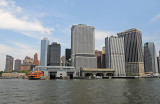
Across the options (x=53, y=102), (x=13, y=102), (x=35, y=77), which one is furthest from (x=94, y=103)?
(x=35, y=77)

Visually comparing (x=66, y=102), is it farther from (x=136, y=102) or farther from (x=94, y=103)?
(x=136, y=102)

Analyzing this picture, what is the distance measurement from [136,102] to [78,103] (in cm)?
1458

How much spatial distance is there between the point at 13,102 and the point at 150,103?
34.4 metres

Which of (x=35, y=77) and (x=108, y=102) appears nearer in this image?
(x=108, y=102)

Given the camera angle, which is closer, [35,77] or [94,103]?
[94,103]

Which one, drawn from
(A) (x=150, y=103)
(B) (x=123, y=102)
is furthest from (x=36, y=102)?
(A) (x=150, y=103)

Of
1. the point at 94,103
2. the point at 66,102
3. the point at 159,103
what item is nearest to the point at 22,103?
the point at 66,102

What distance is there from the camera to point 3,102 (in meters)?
39.7

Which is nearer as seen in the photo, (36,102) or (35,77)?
(36,102)

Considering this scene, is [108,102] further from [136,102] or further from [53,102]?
[53,102]

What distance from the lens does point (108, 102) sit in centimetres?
3922

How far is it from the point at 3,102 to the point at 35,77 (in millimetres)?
158005

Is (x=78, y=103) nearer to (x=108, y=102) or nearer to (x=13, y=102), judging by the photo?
(x=108, y=102)

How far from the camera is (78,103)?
3841cm
